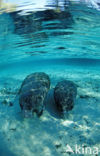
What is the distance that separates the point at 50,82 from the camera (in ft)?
31.0

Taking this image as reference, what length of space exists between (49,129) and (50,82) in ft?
14.6

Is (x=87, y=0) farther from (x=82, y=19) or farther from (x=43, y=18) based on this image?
(x=43, y=18)

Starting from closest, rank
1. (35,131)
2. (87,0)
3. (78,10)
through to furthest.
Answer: (35,131), (87,0), (78,10)

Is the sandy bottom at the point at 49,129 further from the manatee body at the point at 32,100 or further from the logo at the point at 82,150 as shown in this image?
the manatee body at the point at 32,100

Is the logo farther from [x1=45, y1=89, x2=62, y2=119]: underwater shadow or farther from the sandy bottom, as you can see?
[x1=45, y1=89, x2=62, y2=119]: underwater shadow

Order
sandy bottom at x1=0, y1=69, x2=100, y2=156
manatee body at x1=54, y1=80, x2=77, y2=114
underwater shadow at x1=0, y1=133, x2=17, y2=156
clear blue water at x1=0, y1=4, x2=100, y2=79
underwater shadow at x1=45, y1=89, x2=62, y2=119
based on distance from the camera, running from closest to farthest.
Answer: underwater shadow at x1=0, y1=133, x2=17, y2=156 < sandy bottom at x1=0, y1=69, x2=100, y2=156 < manatee body at x1=54, y1=80, x2=77, y2=114 < underwater shadow at x1=45, y1=89, x2=62, y2=119 < clear blue water at x1=0, y1=4, x2=100, y2=79

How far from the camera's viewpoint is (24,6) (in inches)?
390

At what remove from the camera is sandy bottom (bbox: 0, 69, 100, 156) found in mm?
4656

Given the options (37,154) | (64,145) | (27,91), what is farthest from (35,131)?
(27,91)

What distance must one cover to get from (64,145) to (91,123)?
1807mm

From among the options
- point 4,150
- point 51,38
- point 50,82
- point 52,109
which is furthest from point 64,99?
point 51,38

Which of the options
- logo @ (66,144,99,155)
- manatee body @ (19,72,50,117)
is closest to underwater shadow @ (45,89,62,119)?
manatee body @ (19,72,50,117)

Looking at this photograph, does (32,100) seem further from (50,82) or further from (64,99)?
(50,82)

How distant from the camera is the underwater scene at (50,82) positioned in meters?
4.95
